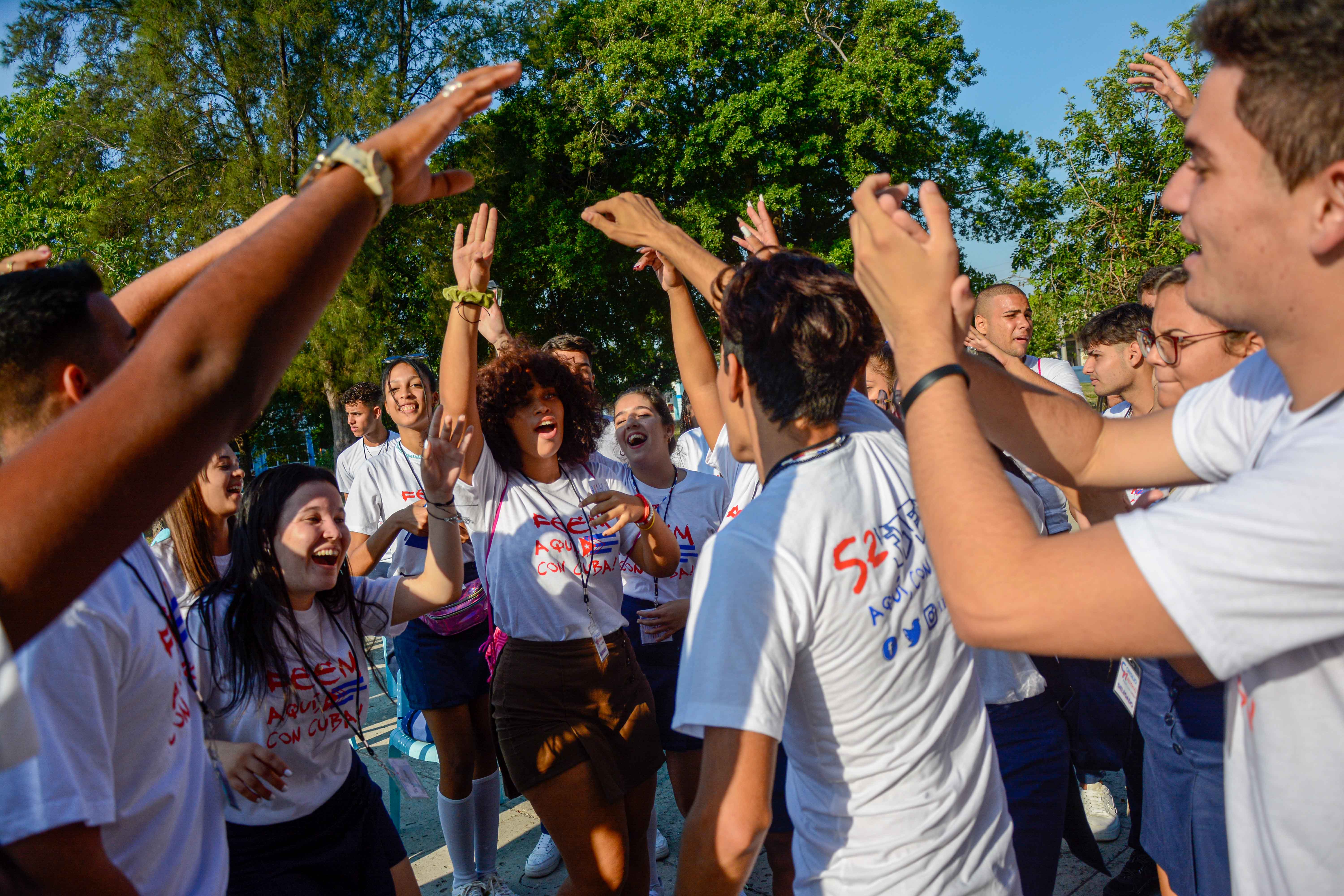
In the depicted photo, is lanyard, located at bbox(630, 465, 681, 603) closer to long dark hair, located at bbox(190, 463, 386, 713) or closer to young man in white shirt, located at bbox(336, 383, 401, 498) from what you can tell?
long dark hair, located at bbox(190, 463, 386, 713)

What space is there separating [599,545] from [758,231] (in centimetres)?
135

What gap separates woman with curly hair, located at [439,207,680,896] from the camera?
9.66ft

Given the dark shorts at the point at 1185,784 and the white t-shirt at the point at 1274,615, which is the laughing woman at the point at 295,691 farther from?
the dark shorts at the point at 1185,784

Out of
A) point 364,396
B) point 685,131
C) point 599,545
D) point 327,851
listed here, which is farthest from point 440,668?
point 685,131

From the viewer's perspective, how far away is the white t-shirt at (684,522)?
415 cm

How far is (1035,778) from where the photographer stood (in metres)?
2.41

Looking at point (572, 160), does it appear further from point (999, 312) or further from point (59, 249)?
point (999, 312)

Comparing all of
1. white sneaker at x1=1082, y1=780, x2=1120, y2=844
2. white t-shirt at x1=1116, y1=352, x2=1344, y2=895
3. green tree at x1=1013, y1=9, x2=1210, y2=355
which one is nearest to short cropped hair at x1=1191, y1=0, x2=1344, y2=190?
white t-shirt at x1=1116, y1=352, x2=1344, y2=895

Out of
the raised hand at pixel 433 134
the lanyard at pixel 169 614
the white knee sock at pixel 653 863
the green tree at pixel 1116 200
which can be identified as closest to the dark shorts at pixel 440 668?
the white knee sock at pixel 653 863

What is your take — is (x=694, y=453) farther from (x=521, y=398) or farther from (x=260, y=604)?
(x=260, y=604)

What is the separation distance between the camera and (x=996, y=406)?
67.6 inches

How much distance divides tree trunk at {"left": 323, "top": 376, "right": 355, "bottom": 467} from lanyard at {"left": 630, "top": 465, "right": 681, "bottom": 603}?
616 inches

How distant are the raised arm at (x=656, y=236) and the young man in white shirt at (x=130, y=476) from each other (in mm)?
1236

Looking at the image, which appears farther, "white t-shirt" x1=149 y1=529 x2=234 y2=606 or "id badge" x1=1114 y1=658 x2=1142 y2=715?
"white t-shirt" x1=149 y1=529 x2=234 y2=606
